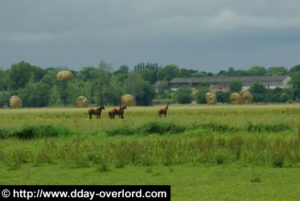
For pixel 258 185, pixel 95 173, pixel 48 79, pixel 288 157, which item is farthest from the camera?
pixel 48 79

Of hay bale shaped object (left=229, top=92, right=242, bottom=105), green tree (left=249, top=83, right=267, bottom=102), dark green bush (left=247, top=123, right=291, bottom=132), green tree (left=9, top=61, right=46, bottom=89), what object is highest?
green tree (left=9, top=61, right=46, bottom=89)

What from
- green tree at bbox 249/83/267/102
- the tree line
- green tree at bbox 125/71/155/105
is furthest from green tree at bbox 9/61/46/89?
green tree at bbox 249/83/267/102

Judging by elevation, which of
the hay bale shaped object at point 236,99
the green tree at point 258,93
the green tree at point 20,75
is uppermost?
the green tree at point 20,75

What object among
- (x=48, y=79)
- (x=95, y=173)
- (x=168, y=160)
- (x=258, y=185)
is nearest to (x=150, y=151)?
(x=168, y=160)

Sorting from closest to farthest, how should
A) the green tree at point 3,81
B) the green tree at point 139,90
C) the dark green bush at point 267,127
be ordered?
the dark green bush at point 267,127 < the green tree at point 139,90 < the green tree at point 3,81

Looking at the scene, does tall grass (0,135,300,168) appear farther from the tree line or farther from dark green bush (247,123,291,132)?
the tree line

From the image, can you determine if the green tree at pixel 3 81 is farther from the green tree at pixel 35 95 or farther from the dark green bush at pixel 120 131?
the dark green bush at pixel 120 131

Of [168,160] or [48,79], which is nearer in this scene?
[168,160]

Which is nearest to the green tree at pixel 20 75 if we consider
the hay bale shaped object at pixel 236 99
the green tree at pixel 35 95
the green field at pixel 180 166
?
the green tree at pixel 35 95

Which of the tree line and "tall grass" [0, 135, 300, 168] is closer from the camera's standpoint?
"tall grass" [0, 135, 300, 168]

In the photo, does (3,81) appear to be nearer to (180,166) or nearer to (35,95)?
(35,95)

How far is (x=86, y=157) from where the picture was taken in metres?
21.2

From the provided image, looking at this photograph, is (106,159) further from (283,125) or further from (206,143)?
(283,125)

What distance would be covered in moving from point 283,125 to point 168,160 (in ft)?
48.9
